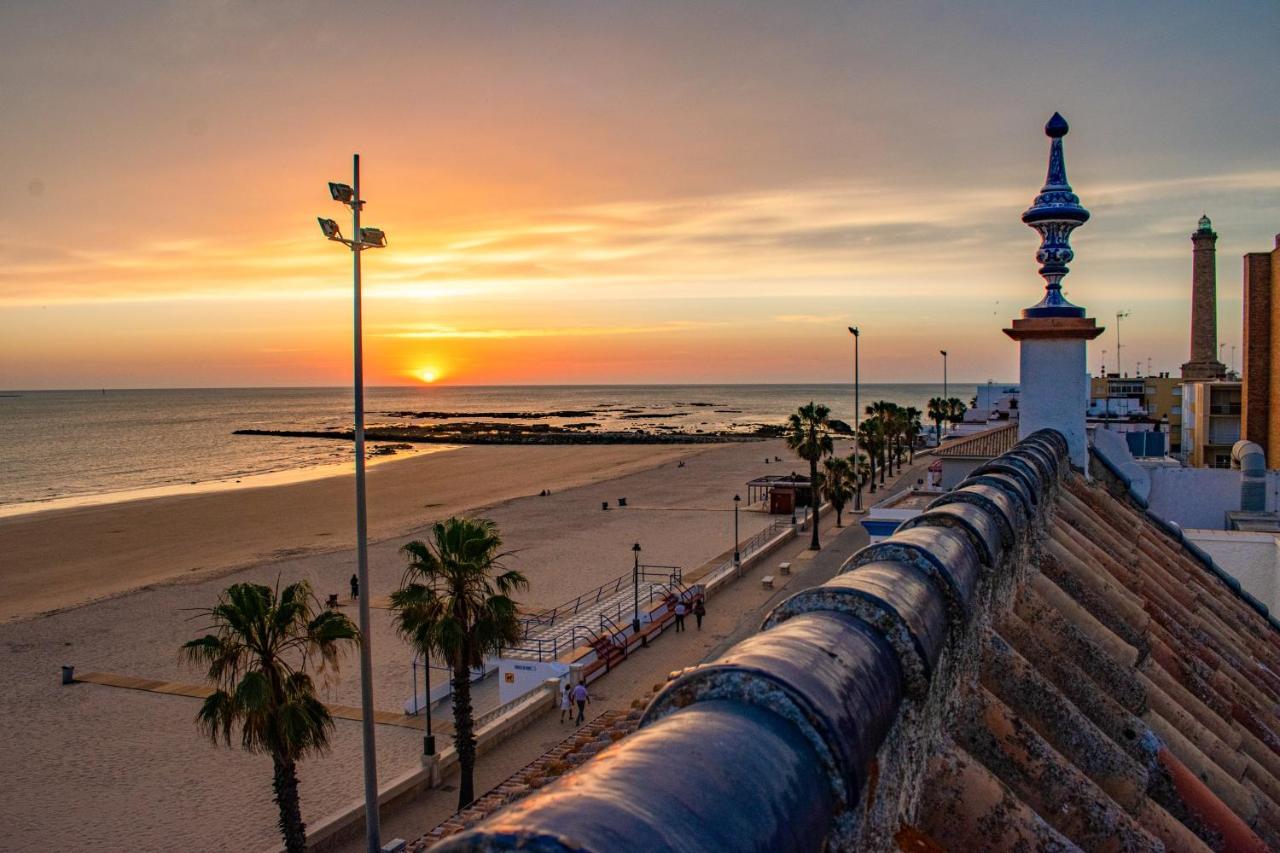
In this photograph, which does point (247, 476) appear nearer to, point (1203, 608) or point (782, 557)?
point (782, 557)

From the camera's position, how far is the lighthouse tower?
963 cm

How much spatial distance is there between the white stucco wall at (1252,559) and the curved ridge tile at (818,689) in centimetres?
1750

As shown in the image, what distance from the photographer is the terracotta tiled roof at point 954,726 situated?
5.17 feet

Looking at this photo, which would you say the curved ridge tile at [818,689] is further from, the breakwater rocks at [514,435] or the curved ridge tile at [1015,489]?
the breakwater rocks at [514,435]

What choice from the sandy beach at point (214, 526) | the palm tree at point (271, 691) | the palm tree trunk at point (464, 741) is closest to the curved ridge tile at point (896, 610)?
the palm tree at point (271, 691)

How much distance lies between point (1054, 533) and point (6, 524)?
66213 millimetres

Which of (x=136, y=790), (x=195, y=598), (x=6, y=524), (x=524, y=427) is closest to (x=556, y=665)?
(x=136, y=790)

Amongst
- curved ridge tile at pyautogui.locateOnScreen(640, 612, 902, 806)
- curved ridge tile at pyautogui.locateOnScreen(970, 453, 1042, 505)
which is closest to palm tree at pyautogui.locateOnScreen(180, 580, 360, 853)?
curved ridge tile at pyautogui.locateOnScreen(970, 453, 1042, 505)

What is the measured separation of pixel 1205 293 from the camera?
6231 cm

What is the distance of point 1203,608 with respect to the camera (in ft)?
31.5

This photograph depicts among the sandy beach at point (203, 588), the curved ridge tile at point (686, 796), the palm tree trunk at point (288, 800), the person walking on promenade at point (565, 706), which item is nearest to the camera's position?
the curved ridge tile at point (686, 796)

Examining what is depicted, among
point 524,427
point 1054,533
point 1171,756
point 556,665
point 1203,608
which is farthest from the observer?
point 524,427

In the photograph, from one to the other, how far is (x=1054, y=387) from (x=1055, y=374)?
0.24m

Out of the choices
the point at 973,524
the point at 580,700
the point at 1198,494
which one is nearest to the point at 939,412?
the point at 1198,494
